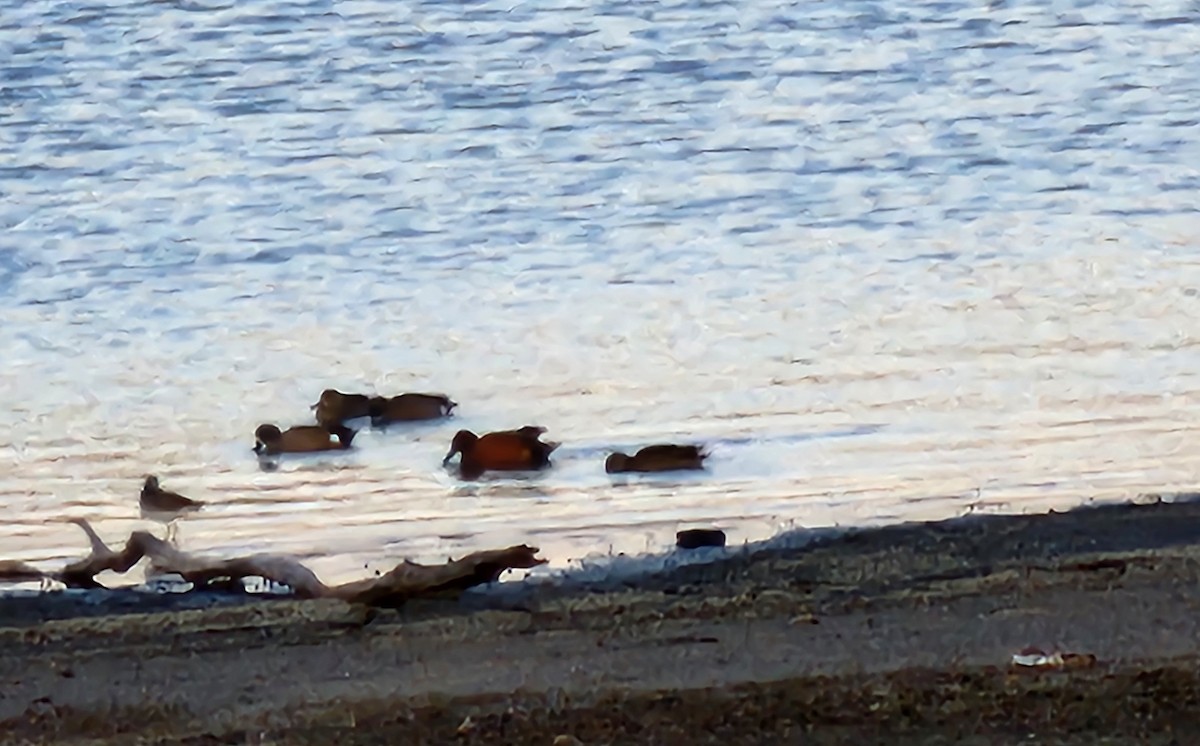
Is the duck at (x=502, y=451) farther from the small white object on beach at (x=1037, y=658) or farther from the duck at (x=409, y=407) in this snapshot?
the small white object on beach at (x=1037, y=658)

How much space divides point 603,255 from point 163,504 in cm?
20

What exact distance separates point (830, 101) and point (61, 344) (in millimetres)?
314

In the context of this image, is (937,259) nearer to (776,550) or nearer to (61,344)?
(776,550)

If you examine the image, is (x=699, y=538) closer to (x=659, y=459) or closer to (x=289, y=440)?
(x=659, y=459)

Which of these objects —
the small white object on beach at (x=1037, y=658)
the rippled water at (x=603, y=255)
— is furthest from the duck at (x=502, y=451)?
the small white object on beach at (x=1037, y=658)

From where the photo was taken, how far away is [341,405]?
0.52 meters

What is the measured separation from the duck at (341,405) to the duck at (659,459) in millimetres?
98

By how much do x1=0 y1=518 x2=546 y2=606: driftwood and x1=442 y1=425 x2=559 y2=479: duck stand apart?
0.13 feet

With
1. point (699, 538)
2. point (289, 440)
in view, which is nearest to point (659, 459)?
point (699, 538)

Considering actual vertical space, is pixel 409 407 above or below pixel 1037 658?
above

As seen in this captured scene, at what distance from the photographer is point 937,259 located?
0.53 metres

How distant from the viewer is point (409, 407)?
1.73ft

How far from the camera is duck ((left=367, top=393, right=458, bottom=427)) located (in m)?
0.53

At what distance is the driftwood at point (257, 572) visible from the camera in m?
0.51
